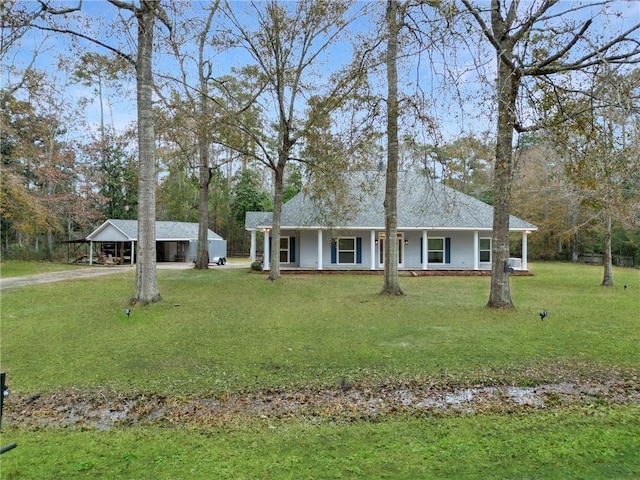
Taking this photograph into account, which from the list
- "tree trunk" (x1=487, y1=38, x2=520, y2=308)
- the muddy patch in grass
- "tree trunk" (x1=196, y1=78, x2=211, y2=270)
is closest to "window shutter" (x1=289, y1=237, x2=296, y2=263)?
"tree trunk" (x1=196, y1=78, x2=211, y2=270)

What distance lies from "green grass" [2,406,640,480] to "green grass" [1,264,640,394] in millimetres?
1293

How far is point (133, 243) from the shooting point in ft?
92.3

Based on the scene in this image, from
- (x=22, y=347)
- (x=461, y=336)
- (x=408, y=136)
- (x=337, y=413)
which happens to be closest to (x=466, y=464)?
(x=337, y=413)

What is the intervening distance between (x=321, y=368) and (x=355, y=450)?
2.40m

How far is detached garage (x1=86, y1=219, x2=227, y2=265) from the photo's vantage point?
27531 mm

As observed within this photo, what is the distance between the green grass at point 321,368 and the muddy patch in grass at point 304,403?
0.18 m

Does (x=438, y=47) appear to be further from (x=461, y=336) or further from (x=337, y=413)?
(x=337, y=413)

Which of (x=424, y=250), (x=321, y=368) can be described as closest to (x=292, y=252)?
(x=424, y=250)

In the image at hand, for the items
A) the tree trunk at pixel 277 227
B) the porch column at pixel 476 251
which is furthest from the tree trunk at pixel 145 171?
the porch column at pixel 476 251

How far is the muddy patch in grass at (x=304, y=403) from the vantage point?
4.21m

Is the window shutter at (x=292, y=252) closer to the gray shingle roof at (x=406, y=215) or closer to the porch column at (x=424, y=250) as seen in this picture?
the gray shingle roof at (x=406, y=215)

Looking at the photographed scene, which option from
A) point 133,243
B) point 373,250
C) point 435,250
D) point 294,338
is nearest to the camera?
point 294,338

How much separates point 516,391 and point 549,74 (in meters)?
5.94

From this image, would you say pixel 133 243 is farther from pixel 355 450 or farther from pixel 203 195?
pixel 355 450
